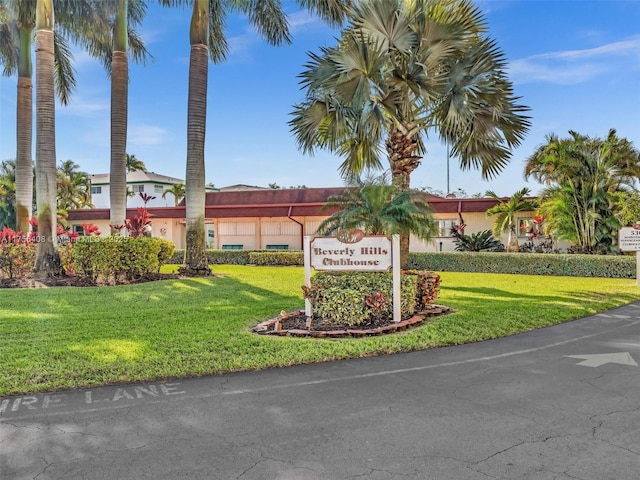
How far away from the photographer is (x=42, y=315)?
800cm

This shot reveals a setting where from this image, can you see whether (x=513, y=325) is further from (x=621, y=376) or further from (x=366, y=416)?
(x=366, y=416)

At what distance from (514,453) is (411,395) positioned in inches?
48.6

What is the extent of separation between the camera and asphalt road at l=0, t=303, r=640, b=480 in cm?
285

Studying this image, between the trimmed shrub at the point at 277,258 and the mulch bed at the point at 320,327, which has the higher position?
the trimmed shrub at the point at 277,258

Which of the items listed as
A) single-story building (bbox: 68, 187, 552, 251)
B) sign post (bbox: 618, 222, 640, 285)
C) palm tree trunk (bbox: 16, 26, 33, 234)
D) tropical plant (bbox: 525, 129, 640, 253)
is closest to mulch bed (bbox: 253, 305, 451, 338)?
sign post (bbox: 618, 222, 640, 285)

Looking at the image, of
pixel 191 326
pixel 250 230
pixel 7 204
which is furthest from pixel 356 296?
pixel 7 204

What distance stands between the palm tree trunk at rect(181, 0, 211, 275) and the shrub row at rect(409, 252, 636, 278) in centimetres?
835

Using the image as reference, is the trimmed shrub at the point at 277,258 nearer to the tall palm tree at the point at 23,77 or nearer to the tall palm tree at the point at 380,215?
the tall palm tree at the point at 23,77

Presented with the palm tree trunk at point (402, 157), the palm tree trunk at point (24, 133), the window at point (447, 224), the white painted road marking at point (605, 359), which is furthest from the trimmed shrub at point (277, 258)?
the white painted road marking at point (605, 359)

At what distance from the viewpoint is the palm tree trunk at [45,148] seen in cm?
1253

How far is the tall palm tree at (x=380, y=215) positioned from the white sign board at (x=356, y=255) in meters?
0.65

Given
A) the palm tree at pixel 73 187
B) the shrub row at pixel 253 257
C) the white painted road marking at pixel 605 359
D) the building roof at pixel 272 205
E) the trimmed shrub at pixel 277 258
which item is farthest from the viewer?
the palm tree at pixel 73 187

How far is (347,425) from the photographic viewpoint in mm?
3500

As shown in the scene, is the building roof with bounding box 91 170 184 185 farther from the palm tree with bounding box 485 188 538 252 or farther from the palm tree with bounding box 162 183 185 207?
the palm tree with bounding box 485 188 538 252
